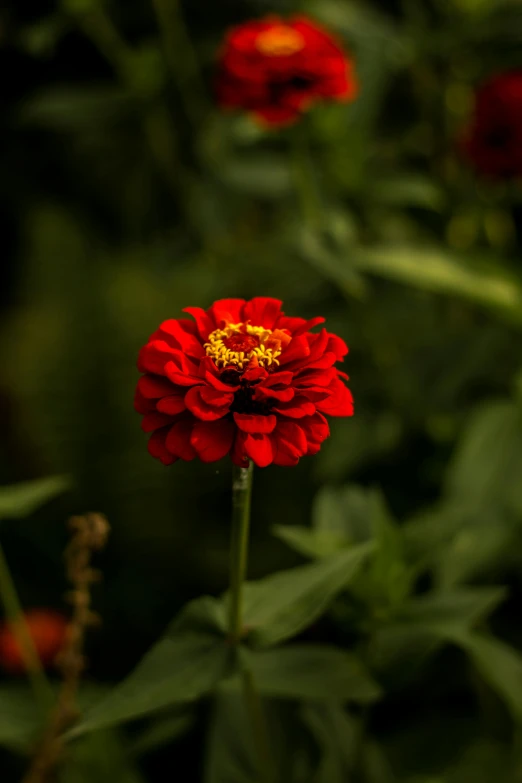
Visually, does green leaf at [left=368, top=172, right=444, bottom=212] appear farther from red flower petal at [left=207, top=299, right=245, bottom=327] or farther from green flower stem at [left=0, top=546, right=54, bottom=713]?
green flower stem at [left=0, top=546, right=54, bottom=713]

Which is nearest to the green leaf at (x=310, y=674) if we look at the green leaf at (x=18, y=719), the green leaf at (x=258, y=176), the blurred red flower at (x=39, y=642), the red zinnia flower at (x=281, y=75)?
the green leaf at (x=18, y=719)

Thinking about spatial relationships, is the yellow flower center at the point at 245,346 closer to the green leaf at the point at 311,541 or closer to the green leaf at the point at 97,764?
the green leaf at the point at 311,541

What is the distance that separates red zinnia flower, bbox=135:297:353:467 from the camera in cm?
43

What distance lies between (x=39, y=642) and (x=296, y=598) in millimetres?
→ 493

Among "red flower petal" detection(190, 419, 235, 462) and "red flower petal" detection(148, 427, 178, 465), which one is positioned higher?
"red flower petal" detection(190, 419, 235, 462)

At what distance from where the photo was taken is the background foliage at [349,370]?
670 mm

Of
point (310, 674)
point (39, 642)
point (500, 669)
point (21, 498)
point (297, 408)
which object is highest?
point (297, 408)

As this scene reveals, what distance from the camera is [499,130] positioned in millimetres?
975

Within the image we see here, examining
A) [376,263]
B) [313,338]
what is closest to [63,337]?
[376,263]

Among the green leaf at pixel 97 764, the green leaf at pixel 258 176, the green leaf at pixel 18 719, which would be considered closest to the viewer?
the green leaf at pixel 18 719

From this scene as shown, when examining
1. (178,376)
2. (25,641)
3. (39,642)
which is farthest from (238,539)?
(39,642)

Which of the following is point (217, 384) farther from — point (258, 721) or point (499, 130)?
point (499, 130)

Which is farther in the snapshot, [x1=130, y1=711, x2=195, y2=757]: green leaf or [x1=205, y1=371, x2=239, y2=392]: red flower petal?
[x1=130, y1=711, x2=195, y2=757]: green leaf

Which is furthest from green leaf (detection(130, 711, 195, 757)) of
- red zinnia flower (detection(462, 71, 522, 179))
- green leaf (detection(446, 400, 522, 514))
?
red zinnia flower (detection(462, 71, 522, 179))
